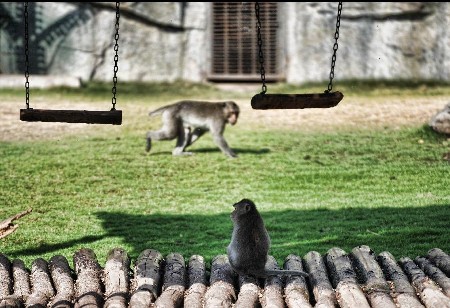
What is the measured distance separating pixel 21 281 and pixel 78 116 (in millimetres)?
1260

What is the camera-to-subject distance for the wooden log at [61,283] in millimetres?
6227

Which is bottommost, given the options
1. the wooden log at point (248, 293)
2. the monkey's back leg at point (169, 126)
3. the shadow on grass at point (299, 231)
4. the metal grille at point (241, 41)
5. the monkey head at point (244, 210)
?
the shadow on grass at point (299, 231)

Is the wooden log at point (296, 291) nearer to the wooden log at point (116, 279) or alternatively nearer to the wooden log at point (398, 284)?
the wooden log at point (398, 284)

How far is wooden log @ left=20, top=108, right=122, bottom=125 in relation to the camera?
6793 millimetres

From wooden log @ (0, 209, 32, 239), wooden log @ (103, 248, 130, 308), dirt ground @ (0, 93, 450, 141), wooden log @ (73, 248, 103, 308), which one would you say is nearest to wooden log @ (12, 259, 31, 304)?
wooden log @ (73, 248, 103, 308)

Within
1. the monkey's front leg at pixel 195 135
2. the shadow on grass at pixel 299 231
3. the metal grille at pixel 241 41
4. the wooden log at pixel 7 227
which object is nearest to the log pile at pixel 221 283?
the wooden log at pixel 7 227

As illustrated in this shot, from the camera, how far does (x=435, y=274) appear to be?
6.83 metres

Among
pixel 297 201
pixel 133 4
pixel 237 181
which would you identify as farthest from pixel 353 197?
pixel 133 4

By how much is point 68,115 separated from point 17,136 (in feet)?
24.1

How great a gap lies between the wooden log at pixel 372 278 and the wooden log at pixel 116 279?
5.44 ft

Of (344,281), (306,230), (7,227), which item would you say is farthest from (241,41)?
(344,281)

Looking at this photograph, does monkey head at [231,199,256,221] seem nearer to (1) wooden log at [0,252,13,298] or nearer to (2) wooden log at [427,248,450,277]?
(2) wooden log at [427,248,450,277]

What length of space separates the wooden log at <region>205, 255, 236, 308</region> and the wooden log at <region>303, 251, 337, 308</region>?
0.56 m

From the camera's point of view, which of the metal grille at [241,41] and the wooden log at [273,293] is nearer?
the wooden log at [273,293]
